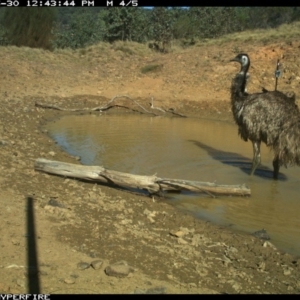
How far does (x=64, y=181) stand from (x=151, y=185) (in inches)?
52.4

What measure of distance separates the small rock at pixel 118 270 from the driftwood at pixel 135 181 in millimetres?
2527

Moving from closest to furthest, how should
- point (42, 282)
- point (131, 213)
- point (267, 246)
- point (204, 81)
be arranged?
point (42, 282)
point (267, 246)
point (131, 213)
point (204, 81)

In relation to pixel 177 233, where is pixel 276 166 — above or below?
above

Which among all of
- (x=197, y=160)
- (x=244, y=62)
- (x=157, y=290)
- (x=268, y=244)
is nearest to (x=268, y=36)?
(x=244, y=62)

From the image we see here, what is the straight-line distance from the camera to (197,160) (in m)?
9.88

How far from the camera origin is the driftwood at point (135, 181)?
6.93 m

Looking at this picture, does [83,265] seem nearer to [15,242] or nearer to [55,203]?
[15,242]

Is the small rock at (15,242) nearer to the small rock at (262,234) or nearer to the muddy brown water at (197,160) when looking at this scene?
the muddy brown water at (197,160)

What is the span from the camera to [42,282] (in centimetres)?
413

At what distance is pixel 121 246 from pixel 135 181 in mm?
1951

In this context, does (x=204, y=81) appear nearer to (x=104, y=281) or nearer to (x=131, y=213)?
(x=131, y=213)

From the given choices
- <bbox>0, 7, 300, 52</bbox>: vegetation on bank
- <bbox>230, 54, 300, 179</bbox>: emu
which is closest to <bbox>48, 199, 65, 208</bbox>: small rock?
<bbox>230, 54, 300, 179</bbox>: emu

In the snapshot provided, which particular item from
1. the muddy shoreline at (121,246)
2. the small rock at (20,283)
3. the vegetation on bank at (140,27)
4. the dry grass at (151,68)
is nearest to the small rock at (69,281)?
the muddy shoreline at (121,246)

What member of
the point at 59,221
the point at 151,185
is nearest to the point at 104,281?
the point at 59,221
